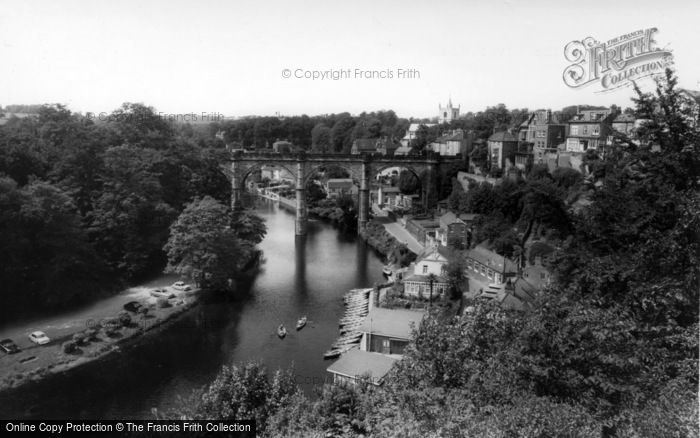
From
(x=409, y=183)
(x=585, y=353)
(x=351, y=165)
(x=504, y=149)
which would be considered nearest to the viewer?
(x=585, y=353)

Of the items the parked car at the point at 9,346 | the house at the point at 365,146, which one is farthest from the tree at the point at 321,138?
the parked car at the point at 9,346

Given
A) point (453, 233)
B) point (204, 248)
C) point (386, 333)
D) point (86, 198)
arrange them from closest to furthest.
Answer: point (386, 333)
point (204, 248)
point (86, 198)
point (453, 233)

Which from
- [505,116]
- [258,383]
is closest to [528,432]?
[258,383]

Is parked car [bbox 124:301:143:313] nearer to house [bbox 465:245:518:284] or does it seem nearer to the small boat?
the small boat

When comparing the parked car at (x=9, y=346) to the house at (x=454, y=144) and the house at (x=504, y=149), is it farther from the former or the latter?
the house at (x=454, y=144)

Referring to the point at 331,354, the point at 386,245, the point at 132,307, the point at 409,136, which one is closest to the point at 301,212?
the point at 386,245

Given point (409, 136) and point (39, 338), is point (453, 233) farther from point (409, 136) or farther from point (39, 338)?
point (409, 136)
